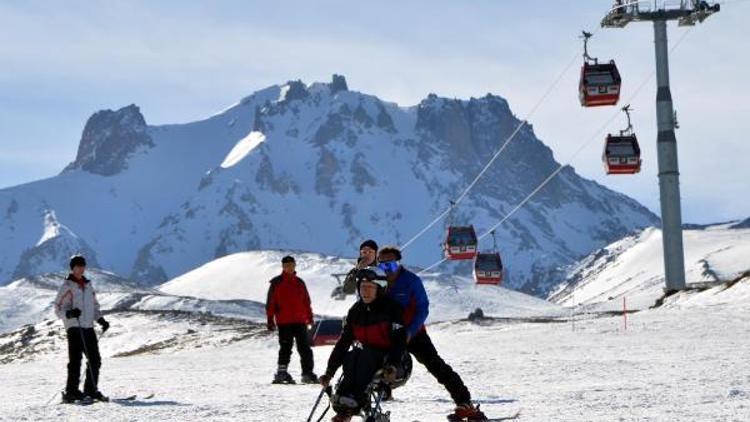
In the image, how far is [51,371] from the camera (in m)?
25.9

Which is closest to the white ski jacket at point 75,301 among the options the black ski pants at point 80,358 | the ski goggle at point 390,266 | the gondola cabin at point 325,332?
the black ski pants at point 80,358

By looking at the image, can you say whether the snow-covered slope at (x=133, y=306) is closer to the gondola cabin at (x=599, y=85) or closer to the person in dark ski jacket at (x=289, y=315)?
the gondola cabin at (x=599, y=85)

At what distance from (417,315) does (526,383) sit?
6.03 metres

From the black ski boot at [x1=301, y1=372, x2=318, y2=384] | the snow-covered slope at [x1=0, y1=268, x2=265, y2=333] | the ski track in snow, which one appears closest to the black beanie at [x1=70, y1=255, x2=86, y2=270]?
the ski track in snow

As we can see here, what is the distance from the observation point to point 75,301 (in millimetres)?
15688

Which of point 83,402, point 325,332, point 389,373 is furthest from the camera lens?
point 325,332

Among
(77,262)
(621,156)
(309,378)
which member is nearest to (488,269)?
(621,156)

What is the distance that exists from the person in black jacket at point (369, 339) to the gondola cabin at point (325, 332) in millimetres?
31441

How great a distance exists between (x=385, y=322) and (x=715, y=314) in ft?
71.4

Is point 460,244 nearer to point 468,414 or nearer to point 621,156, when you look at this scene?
point 621,156

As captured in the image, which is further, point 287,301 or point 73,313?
point 287,301

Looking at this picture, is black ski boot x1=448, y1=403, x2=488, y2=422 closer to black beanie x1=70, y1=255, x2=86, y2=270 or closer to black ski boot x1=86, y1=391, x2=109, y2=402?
black ski boot x1=86, y1=391, x2=109, y2=402

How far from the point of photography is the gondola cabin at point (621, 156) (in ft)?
156

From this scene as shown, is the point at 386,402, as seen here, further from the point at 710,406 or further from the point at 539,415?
the point at 710,406
